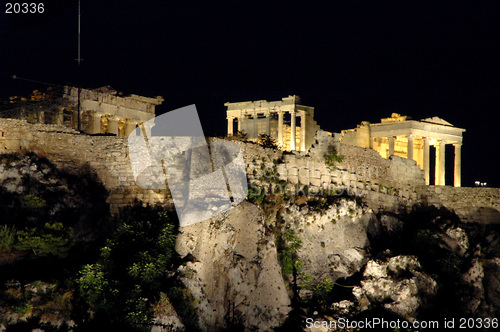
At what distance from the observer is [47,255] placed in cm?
3384

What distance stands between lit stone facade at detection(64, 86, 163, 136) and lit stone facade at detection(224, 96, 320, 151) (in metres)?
6.60

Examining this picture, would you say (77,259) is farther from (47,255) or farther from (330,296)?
(330,296)

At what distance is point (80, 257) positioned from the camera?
1352 inches

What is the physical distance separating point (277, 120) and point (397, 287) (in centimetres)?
1954

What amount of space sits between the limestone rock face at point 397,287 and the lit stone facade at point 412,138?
14201mm

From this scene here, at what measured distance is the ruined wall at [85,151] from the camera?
121 feet

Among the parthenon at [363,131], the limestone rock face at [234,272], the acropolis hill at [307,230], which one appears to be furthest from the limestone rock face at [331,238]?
the parthenon at [363,131]

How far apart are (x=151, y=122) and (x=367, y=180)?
50.0 ft

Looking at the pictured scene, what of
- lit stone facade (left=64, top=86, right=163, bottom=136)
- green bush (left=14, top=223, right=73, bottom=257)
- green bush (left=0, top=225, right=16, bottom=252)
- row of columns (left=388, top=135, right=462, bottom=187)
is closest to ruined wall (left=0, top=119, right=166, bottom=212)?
green bush (left=14, top=223, right=73, bottom=257)

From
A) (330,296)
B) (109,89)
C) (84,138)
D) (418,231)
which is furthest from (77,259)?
(418,231)

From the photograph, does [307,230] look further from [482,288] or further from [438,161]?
[438,161]

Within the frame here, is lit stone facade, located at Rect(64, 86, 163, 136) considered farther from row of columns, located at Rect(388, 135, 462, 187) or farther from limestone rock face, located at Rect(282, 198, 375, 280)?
row of columns, located at Rect(388, 135, 462, 187)

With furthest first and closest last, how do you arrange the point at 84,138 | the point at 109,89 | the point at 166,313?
the point at 109,89 → the point at 84,138 → the point at 166,313

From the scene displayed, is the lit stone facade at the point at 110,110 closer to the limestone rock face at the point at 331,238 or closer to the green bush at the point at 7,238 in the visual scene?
the green bush at the point at 7,238
